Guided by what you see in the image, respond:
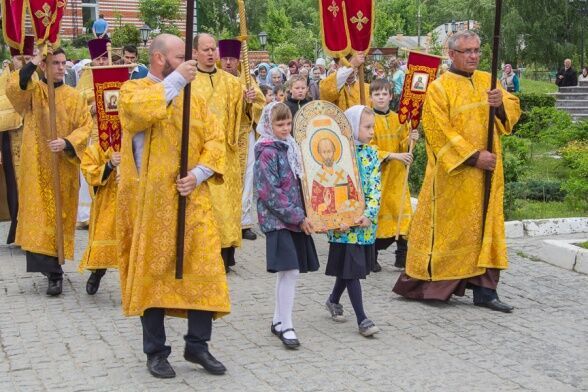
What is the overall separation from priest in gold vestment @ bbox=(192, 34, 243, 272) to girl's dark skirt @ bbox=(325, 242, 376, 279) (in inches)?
79.2

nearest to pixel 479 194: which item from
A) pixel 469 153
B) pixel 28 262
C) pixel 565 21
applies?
pixel 469 153

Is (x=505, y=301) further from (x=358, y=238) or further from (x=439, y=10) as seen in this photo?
(x=439, y=10)

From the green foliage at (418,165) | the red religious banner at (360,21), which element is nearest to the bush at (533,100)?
the green foliage at (418,165)

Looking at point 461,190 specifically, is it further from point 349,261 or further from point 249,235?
point 249,235

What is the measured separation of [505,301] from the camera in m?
8.30

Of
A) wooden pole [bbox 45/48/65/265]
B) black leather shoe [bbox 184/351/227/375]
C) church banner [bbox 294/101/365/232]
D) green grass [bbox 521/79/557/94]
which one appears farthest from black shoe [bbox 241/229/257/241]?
green grass [bbox 521/79/557/94]

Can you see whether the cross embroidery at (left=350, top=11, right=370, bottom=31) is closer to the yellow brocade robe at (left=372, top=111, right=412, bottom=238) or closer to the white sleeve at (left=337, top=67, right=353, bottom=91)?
the white sleeve at (left=337, top=67, right=353, bottom=91)

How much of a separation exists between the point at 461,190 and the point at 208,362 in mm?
2762

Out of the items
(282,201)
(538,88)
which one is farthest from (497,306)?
(538,88)

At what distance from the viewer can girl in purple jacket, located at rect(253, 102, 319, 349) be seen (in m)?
6.91

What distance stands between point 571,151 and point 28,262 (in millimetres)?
7879

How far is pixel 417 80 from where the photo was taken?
9250mm

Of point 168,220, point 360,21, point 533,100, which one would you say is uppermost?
point 360,21

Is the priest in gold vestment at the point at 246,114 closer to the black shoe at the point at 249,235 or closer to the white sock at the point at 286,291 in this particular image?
the black shoe at the point at 249,235
